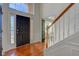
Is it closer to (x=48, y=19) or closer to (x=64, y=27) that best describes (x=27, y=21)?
(x=48, y=19)

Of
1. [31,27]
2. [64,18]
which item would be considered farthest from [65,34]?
[31,27]

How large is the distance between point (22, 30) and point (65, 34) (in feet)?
2.76

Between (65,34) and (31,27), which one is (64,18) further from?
(31,27)

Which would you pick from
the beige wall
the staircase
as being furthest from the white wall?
the beige wall

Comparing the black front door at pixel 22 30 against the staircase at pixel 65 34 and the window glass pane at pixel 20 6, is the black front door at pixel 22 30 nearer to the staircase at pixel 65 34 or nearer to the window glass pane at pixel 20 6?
the window glass pane at pixel 20 6

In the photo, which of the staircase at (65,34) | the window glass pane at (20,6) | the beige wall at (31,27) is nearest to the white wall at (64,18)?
the staircase at (65,34)

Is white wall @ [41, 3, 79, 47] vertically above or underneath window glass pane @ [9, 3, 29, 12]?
underneath

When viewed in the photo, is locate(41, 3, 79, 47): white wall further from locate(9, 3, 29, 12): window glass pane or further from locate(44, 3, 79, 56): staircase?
locate(9, 3, 29, 12): window glass pane

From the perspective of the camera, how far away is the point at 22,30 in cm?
280

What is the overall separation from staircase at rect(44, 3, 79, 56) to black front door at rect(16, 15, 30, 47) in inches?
15.0

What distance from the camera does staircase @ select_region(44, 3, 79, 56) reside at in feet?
7.52

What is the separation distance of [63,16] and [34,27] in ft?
1.85

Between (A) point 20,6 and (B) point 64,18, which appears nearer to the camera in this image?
(A) point 20,6

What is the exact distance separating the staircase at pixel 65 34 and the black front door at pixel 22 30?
38cm
